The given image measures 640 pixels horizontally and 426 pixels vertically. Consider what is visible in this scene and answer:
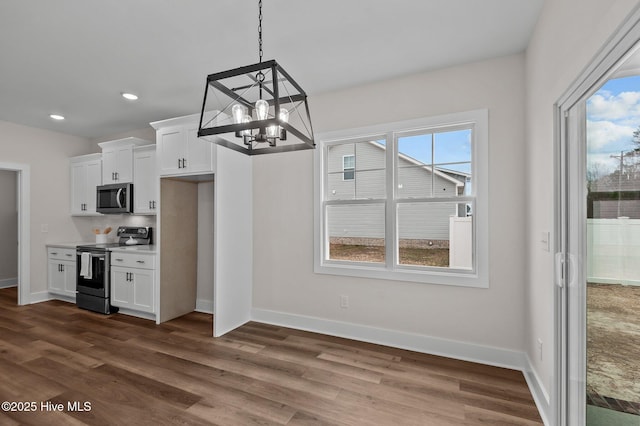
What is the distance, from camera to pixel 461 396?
2254 millimetres

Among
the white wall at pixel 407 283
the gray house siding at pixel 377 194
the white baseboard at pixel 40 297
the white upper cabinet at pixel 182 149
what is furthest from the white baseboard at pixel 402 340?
the white baseboard at pixel 40 297

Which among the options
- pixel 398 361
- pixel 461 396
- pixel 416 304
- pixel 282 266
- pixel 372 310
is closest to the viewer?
pixel 461 396

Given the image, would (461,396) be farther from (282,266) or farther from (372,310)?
(282,266)

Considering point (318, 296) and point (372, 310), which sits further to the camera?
point (318, 296)

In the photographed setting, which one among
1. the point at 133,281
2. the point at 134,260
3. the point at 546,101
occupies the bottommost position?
the point at 133,281

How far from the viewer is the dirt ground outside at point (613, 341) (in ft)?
4.06

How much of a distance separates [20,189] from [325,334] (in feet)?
16.8

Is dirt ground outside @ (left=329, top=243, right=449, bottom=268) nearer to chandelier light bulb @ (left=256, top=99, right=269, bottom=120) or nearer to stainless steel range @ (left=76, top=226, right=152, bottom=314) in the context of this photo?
chandelier light bulb @ (left=256, top=99, right=269, bottom=120)

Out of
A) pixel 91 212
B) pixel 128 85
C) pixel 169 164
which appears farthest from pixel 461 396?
pixel 91 212

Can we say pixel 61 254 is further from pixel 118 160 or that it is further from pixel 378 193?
pixel 378 193

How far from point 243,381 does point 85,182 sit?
15.2ft

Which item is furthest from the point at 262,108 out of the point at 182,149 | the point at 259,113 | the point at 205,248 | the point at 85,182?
the point at 85,182

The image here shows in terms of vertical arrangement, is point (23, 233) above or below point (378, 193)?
below

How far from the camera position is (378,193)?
3.31m
